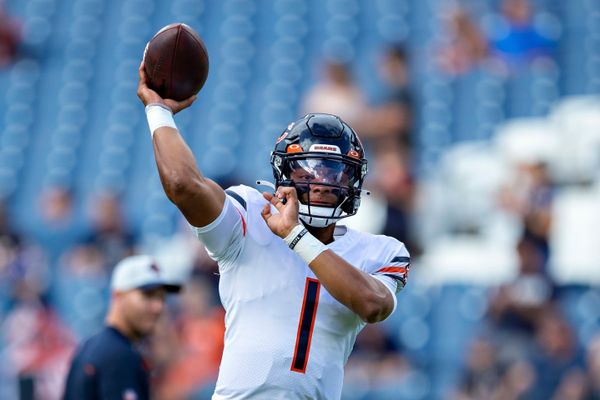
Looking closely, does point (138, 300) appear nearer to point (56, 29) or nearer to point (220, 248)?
point (220, 248)

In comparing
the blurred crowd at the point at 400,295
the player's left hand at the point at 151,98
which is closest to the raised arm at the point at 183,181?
the player's left hand at the point at 151,98

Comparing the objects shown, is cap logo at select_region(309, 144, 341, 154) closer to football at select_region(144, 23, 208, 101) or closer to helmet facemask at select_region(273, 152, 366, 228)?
helmet facemask at select_region(273, 152, 366, 228)

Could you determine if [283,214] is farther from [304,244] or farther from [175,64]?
[175,64]

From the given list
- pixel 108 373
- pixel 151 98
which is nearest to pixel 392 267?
pixel 151 98

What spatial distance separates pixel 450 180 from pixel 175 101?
19.6 ft

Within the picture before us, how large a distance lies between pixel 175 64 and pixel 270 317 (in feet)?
2.61

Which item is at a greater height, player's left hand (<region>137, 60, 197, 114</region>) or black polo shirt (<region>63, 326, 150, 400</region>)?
player's left hand (<region>137, 60, 197, 114</region>)

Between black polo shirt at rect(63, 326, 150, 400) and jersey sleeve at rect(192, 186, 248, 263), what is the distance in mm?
1525

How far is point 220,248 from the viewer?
123 inches

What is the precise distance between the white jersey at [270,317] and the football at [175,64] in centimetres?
35

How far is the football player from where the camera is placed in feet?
10.00

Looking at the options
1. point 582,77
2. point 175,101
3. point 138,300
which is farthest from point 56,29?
point 175,101

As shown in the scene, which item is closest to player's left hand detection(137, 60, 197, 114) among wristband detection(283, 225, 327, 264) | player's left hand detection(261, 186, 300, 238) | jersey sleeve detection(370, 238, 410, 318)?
player's left hand detection(261, 186, 300, 238)

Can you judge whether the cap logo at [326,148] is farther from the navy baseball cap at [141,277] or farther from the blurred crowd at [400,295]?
the blurred crowd at [400,295]
